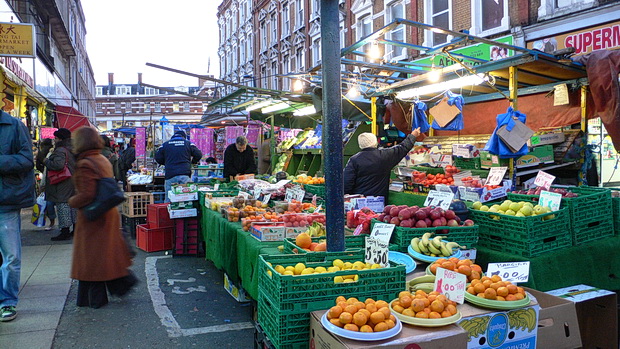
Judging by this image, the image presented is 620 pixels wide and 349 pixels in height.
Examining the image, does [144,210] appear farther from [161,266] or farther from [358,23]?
[358,23]

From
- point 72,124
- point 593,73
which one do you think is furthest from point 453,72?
point 72,124

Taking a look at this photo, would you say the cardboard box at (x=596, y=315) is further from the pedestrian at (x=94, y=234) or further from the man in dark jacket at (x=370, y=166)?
the pedestrian at (x=94, y=234)

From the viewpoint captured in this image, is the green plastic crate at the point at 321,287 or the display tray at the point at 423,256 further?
the display tray at the point at 423,256

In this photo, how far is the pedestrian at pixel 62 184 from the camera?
8023 mm

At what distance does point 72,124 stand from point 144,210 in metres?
13.1

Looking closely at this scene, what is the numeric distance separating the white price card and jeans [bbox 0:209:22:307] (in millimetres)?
3452

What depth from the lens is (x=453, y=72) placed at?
7523 mm

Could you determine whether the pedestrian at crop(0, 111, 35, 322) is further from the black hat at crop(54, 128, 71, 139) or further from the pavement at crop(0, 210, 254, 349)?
the black hat at crop(54, 128, 71, 139)

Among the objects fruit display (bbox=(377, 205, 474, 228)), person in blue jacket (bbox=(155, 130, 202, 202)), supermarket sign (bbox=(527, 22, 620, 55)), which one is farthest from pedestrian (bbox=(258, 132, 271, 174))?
fruit display (bbox=(377, 205, 474, 228))

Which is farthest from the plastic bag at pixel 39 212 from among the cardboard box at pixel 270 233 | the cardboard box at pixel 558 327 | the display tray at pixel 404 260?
the cardboard box at pixel 558 327

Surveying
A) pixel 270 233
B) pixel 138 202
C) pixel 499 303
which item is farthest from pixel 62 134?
pixel 499 303

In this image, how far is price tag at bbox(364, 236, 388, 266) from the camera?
9.43ft

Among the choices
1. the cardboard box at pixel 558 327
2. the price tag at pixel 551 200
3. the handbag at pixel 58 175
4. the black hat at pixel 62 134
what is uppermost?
the black hat at pixel 62 134

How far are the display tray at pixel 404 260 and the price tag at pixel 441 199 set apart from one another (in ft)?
2.98
